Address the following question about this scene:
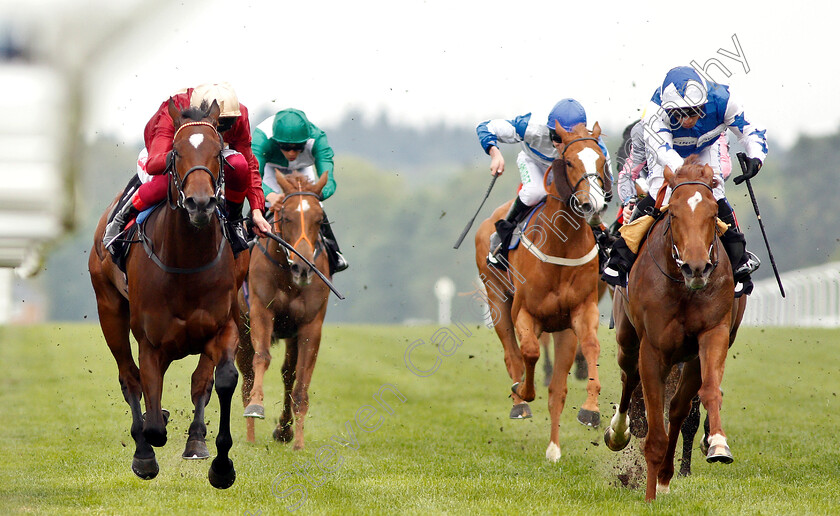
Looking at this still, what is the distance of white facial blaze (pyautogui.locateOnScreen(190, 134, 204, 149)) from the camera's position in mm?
4605

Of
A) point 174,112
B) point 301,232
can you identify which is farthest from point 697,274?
point 301,232

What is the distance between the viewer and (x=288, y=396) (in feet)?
26.2

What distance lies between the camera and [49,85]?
3.54 feet

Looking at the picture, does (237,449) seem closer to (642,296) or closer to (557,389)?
(557,389)

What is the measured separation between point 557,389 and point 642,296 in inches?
78.0

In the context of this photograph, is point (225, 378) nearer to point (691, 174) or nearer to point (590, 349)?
point (691, 174)

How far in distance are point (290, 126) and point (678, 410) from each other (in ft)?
13.6

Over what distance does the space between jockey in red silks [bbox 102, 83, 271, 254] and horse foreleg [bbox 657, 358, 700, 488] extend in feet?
8.53

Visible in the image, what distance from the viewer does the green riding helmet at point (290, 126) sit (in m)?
8.21

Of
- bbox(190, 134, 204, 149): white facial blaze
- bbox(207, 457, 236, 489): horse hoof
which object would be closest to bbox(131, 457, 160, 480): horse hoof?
bbox(207, 457, 236, 489): horse hoof

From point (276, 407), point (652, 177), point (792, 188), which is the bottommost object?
point (792, 188)

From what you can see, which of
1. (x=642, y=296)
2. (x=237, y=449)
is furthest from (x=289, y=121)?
(x=642, y=296)

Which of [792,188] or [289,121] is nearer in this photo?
[289,121]

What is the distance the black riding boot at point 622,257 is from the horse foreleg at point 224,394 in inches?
94.6
